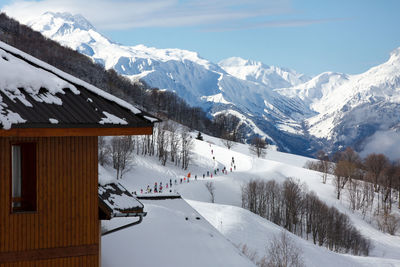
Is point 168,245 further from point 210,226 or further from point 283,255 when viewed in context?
point 283,255

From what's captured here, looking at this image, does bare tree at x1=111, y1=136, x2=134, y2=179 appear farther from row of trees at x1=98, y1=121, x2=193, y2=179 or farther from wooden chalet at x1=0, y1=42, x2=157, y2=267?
wooden chalet at x1=0, y1=42, x2=157, y2=267

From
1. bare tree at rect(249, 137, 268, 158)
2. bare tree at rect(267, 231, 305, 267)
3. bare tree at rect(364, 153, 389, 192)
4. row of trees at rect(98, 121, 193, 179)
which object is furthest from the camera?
bare tree at rect(249, 137, 268, 158)

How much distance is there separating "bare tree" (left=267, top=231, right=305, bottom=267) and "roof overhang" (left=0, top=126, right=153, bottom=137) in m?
19.9

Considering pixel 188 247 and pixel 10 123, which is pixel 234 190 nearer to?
pixel 188 247

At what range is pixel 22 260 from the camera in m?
7.38

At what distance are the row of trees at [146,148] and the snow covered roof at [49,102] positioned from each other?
4828cm

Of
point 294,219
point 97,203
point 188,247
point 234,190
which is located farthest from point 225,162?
point 97,203

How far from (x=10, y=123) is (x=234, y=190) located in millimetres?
52408

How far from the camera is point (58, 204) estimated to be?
7633 mm

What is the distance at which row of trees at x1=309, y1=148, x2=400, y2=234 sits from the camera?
65.0 metres

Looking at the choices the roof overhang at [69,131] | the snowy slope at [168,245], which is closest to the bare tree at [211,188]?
the snowy slope at [168,245]

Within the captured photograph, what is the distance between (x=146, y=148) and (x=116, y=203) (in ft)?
199

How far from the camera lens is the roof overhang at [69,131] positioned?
6.69m

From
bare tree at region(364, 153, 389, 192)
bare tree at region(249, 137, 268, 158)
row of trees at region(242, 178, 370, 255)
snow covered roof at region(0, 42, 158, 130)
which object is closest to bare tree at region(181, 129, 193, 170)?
row of trees at region(242, 178, 370, 255)
